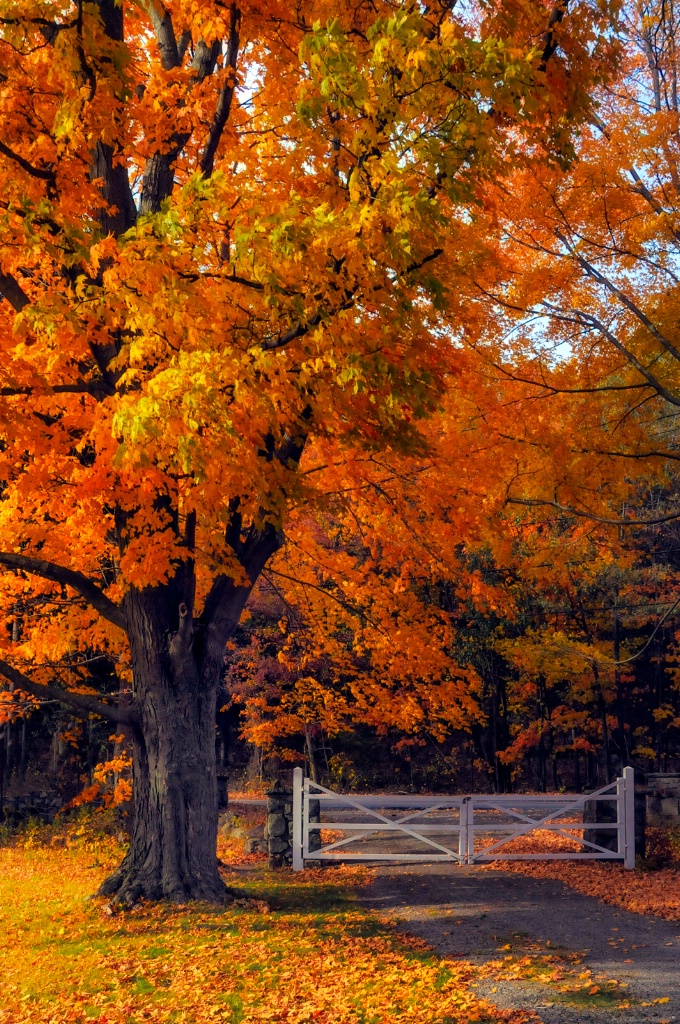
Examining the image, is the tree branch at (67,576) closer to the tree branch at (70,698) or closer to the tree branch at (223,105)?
the tree branch at (70,698)

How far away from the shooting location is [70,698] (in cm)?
1073

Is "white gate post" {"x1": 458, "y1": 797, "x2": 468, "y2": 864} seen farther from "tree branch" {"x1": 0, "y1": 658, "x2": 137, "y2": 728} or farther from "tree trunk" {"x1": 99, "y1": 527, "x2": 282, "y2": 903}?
"tree branch" {"x1": 0, "y1": 658, "x2": 137, "y2": 728}

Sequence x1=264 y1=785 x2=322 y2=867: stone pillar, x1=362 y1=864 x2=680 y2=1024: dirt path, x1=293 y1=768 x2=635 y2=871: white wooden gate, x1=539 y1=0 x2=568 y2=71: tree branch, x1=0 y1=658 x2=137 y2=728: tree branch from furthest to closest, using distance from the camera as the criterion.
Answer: x1=264 y1=785 x2=322 y2=867: stone pillar, x1=293 y1=768 x2=635 y2=871: white wooden gate, x1=0 y1=658 x2=137 y2=728: tree branch, x1=539 y1=0 x2=568 y2=71: tree branch, x1=362 y1=864 x2=680 y2=1024: dirt path

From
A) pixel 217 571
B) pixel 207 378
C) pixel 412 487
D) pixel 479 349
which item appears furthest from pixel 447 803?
pixel 207 378

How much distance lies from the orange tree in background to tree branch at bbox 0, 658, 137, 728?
0.13 feet

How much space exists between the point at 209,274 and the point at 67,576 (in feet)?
13.3

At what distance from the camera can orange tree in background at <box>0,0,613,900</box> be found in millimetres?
6668

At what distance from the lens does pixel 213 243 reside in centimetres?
798

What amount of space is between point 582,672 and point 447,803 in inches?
533

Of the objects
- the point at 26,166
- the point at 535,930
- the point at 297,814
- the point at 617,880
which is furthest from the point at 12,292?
the point at 617,880

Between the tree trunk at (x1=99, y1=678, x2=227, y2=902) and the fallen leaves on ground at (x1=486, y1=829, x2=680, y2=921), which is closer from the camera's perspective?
the tree trunk at (x1=99, y1=678, x2=227, y2=902)

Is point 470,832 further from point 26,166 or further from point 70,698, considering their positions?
point 26,166

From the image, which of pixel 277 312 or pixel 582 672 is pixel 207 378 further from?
pixel 582 672

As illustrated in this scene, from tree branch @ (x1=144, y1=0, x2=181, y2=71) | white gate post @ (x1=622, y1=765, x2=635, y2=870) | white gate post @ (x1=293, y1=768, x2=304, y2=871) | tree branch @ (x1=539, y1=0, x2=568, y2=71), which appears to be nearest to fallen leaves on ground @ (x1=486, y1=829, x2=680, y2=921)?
white gate post @ (x1=622, y1=765, x2=635, y2=870)
